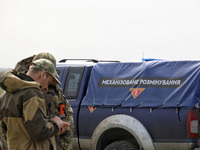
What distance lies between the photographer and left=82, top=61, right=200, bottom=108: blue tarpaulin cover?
18.9 ft

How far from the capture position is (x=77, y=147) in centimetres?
672

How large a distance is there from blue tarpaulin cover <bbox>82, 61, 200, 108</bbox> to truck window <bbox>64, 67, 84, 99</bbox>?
316mm

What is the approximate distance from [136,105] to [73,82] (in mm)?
1523

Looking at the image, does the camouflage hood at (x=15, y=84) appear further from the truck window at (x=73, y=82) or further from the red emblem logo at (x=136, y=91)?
the truck window at (x=73, y=82)

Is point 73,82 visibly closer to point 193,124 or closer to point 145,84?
point 145,84

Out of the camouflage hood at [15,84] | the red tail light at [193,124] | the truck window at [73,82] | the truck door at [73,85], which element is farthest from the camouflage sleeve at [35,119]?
the truck window at [73,82]

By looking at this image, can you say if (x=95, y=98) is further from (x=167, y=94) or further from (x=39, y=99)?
(x=39, y=99)

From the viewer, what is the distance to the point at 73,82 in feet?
23.4

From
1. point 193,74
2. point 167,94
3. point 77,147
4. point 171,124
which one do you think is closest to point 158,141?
point 171,124

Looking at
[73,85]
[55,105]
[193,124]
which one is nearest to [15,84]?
[55,105]

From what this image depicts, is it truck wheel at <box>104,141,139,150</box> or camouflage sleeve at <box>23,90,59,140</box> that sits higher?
camouflage sleeve at <box>23,90,59,140</box>

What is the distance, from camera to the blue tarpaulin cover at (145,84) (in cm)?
576

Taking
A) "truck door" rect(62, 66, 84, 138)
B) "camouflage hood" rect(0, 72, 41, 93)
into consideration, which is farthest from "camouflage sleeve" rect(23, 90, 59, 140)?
"truck door" rect(62, 66, 84, 138)

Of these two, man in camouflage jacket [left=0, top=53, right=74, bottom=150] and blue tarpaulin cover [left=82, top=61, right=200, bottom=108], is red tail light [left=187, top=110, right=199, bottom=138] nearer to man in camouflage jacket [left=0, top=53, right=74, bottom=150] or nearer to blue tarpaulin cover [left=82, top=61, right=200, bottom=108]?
blue tarpaulin cover [left=82, top=61, right=200, bottom=108]
